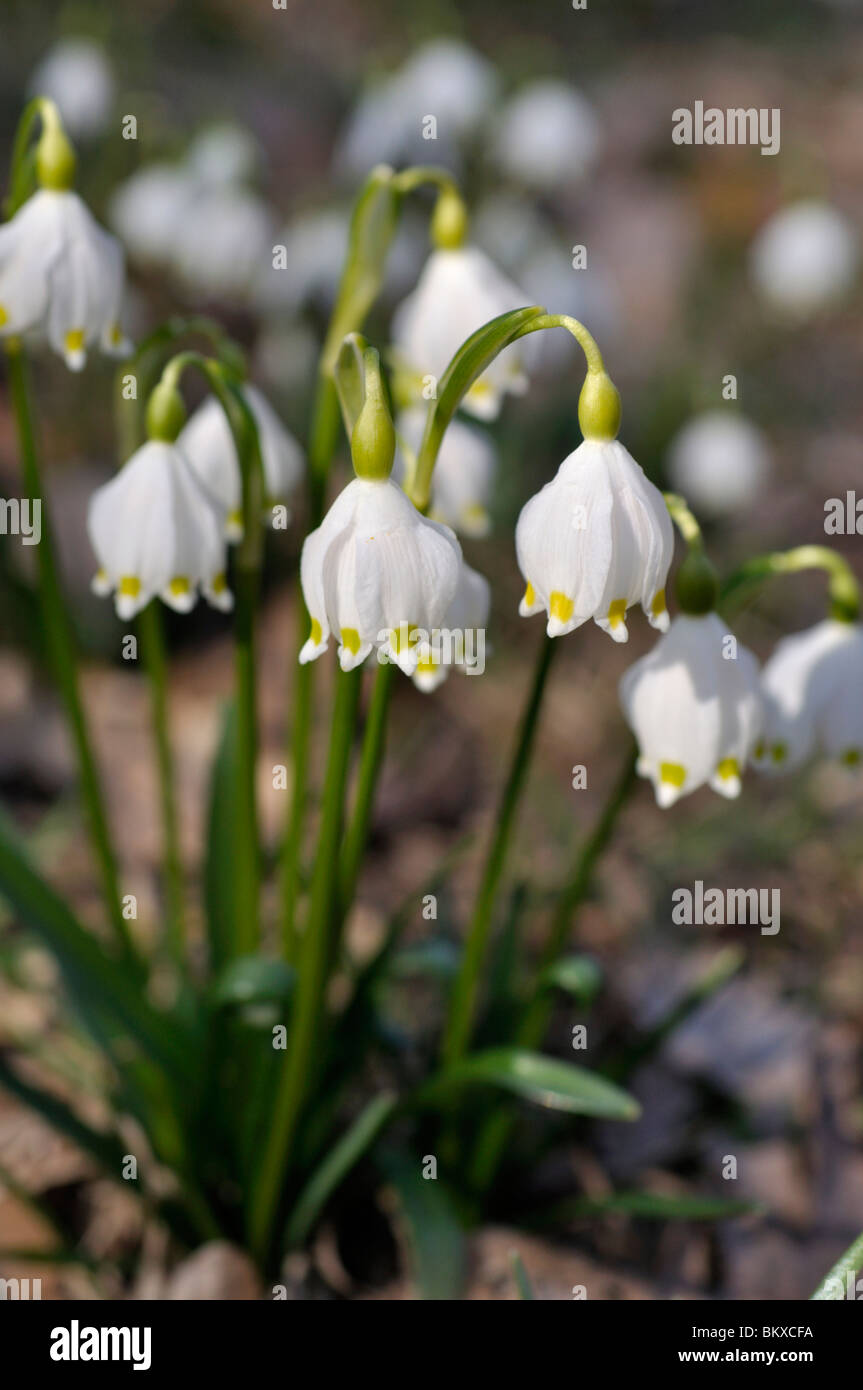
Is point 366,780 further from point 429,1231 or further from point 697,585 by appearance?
point 429,1231

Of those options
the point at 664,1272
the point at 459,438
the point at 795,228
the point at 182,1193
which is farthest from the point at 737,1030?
the point at 795,228

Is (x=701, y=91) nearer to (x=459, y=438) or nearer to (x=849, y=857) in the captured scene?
(x=849, y=857)

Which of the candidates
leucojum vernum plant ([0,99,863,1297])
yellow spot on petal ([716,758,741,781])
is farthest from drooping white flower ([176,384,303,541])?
yellow spot on petal ([716,758,741,781])

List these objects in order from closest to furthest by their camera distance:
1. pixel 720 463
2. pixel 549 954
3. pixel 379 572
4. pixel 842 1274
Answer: pixel 379 572 → pixel 842 1274 → pixel 549 954 → pixel 720 463

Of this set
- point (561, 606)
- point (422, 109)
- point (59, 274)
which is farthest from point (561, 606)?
point (422, 109)

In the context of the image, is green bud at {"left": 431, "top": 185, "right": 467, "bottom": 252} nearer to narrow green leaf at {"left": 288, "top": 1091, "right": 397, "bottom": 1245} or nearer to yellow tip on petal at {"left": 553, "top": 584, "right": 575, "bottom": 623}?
yellow tip on petal at {"left": 553, "top": 584, "right": 575, "bottom": 623}

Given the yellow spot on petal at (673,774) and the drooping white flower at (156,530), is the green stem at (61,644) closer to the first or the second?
the drooping white flower at (156,530)
